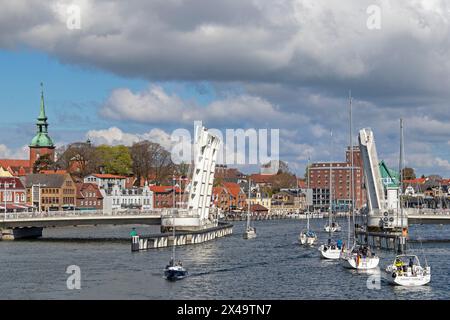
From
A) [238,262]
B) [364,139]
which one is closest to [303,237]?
[364,139]

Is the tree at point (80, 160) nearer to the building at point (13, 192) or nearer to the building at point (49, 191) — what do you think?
the building at point (49, 191)

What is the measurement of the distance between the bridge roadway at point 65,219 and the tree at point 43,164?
78.9 meters

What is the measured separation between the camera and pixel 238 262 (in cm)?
7025

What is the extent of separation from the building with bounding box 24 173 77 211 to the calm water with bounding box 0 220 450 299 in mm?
66144

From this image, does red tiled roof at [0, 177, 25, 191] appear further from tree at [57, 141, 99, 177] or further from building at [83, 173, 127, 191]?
tree at [57, 141, 99, 177]

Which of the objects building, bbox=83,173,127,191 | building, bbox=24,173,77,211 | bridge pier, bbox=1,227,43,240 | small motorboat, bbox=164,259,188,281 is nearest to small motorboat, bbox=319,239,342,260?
small motorboat, bbox=164,259,188,281

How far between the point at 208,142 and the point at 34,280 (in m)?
47.6

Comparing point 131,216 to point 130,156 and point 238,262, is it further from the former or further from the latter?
point 130,156

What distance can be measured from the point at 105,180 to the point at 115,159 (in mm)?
16408

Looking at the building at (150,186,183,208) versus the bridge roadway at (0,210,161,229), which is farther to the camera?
the building at (150,186,183,208)

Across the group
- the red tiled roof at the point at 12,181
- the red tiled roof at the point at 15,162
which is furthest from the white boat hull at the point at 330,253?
the red tiled roof at the point at 15,162

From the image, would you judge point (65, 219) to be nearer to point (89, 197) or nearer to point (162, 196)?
point (89, 197)

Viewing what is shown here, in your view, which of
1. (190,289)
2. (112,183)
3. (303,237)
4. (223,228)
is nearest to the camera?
(190,289)

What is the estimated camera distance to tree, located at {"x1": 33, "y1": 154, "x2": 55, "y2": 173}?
177725mm
